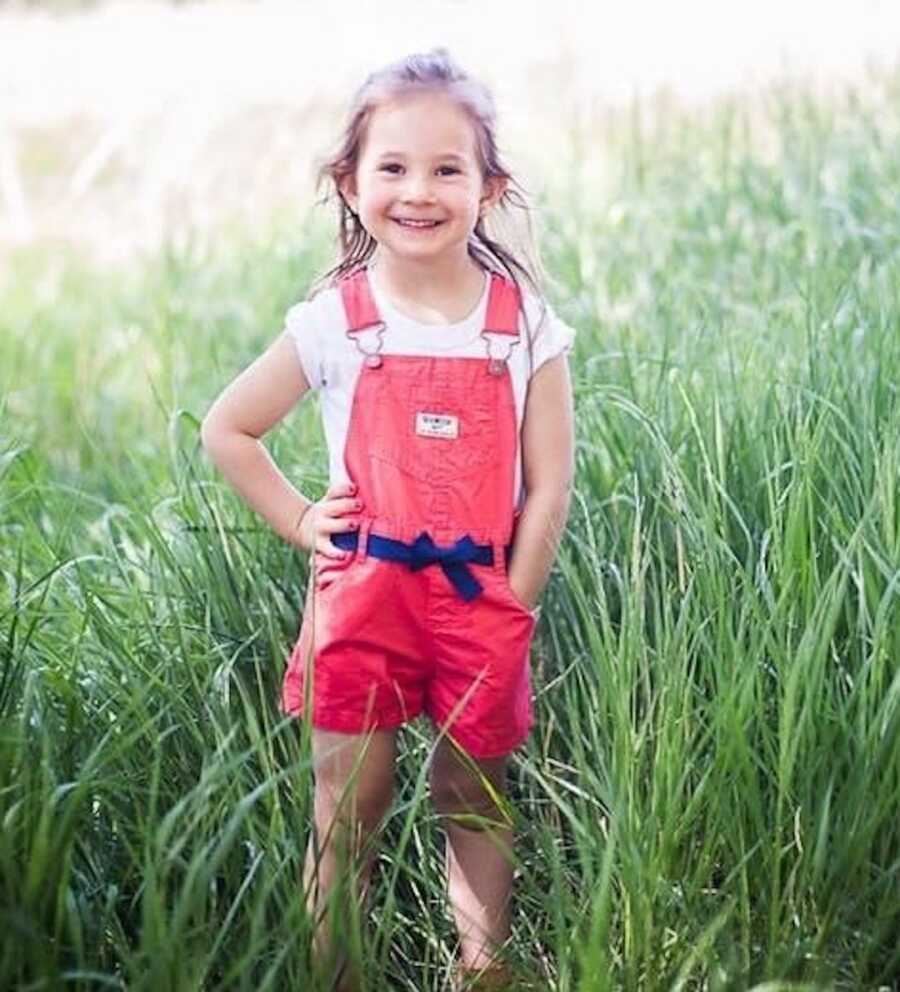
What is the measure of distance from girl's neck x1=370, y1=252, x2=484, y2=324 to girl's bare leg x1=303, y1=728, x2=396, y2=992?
49 centimetres

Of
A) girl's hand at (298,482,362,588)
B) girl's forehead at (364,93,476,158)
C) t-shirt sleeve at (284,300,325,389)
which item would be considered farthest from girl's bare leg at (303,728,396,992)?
girl's forehead at (364,93,476,158)

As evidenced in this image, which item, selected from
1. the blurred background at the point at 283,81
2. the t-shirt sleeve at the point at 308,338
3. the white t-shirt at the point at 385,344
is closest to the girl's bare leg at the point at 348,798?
A: the white t-shirt at the point at 385,344

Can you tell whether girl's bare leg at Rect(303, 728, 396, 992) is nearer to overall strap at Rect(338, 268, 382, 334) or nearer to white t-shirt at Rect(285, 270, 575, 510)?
white t-shirt at Rect(285, 270, 575, 510)

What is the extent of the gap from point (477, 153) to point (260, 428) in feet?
1.35

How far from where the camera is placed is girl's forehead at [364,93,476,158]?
223 centimetres

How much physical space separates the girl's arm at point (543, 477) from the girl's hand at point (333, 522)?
→ 0.19m

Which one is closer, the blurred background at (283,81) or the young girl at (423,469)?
the young girl at (423,469)

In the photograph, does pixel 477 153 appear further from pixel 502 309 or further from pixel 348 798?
pixel 348 798

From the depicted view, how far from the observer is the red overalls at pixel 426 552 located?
2205 millimetres

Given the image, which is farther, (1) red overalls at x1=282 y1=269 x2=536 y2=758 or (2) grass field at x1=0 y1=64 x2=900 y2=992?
(1) red overalls at x1=282 y1=269 x2=536 y2=758

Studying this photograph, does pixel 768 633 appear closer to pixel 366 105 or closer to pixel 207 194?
pixel 366 105

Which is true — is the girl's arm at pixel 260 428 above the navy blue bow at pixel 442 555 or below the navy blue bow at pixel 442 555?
above

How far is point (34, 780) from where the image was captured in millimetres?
2174

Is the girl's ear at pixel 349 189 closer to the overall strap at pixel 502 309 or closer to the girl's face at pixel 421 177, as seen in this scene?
the girl's face at pixel 421 177
